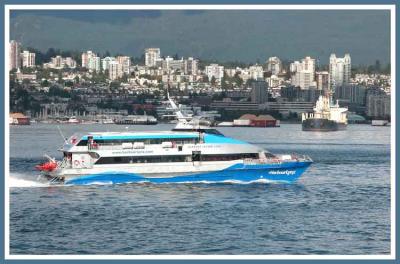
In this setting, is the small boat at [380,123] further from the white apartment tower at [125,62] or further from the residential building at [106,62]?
Answer: the residential building at [106,62]

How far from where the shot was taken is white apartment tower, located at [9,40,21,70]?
5471 cm

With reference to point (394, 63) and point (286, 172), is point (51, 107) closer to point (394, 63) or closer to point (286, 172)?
point (286, 172)

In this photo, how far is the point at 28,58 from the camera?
6106cm

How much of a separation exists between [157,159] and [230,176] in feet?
6.43

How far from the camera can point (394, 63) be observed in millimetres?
19969

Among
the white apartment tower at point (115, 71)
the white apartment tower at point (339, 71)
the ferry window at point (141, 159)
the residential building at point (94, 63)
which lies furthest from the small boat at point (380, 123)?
the ferry window at point (141, 159)

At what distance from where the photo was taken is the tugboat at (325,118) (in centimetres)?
7062

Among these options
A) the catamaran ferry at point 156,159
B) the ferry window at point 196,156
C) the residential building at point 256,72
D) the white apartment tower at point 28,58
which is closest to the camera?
the catamaran ferry at point 156,159

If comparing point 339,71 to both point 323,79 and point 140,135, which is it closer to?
point 323,79

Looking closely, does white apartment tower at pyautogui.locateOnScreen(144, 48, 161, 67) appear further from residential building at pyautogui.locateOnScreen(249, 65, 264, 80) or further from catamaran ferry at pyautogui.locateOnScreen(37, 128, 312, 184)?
catamaran ferry at pyautogui.locateOnScreen(37, 128, 312, 184)

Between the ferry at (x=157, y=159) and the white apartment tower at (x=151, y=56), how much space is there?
31.3 metres

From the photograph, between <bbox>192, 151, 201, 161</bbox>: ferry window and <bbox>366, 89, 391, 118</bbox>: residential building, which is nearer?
<bbox>192, 151, 201, 161</bbox>: ferry window

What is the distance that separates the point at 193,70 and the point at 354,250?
160 feet

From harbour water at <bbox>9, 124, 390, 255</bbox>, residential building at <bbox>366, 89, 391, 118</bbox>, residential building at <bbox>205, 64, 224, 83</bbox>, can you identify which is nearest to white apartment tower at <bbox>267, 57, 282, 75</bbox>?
residential building at <bbox>205, 64, 224, 83</bbox>
